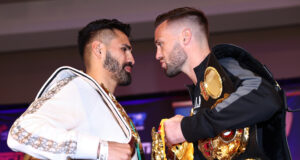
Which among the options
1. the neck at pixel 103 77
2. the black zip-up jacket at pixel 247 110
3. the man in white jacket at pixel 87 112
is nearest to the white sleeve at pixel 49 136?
the man in white jacket at pixel 87 112

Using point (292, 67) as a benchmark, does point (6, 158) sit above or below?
below

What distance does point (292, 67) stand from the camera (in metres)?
5.03

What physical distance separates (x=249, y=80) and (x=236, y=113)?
0.50 ft

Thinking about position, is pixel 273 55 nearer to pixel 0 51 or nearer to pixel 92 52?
pixel 92 52

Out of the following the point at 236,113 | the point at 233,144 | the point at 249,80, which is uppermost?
the point at 249,80

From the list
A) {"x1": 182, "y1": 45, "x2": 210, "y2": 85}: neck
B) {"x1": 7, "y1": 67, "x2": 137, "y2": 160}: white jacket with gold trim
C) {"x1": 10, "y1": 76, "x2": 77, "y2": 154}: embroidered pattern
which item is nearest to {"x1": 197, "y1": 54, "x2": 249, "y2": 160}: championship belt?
{"x1": 182, "y1": 45, "x2": 210, "y2": 85}: neck

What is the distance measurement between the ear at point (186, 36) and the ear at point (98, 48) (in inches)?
24.1

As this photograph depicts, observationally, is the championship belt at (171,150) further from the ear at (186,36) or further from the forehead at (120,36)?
the forehead at (120,36)

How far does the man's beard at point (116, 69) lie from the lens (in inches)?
103

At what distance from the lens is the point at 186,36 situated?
2281 millimetres

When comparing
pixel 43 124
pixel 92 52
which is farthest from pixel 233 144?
pixel 92 52

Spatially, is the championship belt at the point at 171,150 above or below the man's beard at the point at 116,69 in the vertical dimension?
below

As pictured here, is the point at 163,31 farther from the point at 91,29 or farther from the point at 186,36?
the point at 91,29

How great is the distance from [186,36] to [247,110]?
0.73 meters
